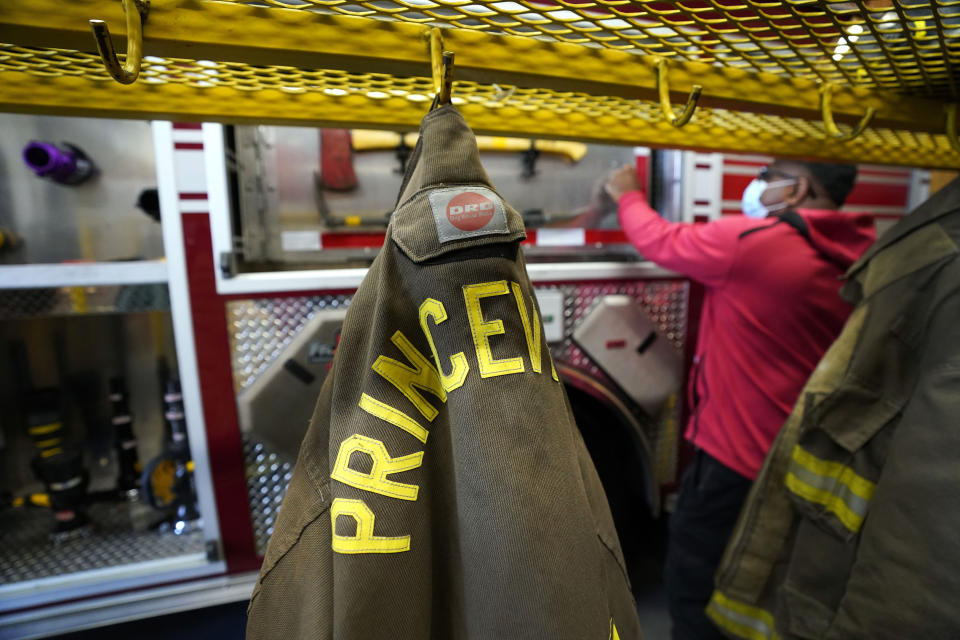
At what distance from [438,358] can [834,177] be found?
185 centimetres

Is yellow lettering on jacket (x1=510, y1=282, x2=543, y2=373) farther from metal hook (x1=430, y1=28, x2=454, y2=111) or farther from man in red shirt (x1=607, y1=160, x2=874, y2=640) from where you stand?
man in red shirt (x1=607, y1=160, x2=874, y2=640)

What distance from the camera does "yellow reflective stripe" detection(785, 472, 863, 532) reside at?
0.90 m

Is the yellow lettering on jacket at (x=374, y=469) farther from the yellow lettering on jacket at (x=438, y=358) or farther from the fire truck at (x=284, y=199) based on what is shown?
the fire truck at (x=284, y=199)

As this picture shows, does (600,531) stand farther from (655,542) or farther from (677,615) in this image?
(655,542)

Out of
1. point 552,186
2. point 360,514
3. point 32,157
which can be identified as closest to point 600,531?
point 360,514

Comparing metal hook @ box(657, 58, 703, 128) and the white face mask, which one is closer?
metal hook @ box(657, 58, 703, 128)

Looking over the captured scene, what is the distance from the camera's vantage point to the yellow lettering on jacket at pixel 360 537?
1.63ft

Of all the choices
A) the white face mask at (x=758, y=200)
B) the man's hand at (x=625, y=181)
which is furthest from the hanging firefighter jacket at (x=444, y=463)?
the white face mask at (x=758, y=200)

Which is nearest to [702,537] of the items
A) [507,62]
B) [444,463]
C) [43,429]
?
[444,463]

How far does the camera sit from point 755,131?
1.04 meters

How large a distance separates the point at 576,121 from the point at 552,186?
108 centimetres

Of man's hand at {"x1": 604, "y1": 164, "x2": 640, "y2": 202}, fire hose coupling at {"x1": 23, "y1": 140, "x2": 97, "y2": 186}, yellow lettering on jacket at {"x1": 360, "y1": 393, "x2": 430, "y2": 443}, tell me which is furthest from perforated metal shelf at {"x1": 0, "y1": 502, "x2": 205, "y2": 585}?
man's hand at {"x1": 604, "y1": 164, "x2": 640, "y2": 202}

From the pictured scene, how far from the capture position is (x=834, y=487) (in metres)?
0.95

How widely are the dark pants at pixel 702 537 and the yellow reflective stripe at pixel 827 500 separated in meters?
0.55
